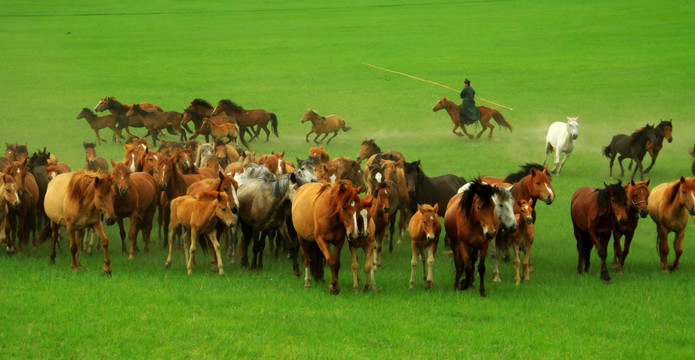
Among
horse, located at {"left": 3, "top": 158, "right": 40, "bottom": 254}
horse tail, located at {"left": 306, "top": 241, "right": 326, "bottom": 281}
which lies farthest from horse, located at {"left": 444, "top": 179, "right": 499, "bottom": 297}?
horse, located at {"left": 3, "top": 158, "right": 40, "bottom": 254}

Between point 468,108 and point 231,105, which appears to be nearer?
point 231,105

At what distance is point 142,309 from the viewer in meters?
11.6

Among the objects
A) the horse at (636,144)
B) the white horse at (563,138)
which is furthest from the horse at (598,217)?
the white horse at (563,138)

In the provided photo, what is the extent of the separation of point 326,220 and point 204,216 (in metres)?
2.27

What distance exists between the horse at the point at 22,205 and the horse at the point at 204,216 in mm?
2642

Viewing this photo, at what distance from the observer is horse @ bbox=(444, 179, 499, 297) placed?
12695 mm

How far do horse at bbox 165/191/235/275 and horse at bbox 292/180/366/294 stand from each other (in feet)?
3.41

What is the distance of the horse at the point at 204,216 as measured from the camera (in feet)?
45.3

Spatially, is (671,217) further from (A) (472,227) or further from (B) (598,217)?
(A) (472,227)

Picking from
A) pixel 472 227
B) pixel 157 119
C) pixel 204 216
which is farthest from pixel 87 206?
pixel 157 119

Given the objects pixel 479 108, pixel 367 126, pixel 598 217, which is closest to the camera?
pixel 598 217

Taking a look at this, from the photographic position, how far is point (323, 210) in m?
12.8

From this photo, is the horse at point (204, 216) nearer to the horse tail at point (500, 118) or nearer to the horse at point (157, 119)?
the horse at point (157, 119)

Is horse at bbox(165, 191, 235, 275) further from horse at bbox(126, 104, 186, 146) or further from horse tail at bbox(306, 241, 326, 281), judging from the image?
horse at bbox(126, 104, 186, 146)
